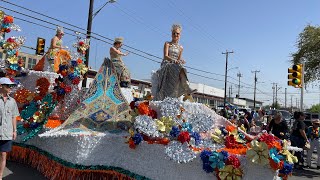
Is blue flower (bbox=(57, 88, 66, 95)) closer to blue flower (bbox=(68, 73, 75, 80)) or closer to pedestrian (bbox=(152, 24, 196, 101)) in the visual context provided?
blue flower (bbox=(68, 73, 75, 80))

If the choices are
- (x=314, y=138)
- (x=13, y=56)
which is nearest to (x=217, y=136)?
(x=13, y=56)

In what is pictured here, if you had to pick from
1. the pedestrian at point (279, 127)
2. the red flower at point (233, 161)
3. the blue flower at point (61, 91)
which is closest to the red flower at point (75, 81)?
the blue flower at point (61, 91)

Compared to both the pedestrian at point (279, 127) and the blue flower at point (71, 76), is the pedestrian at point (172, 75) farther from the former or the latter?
the pedestrian at point (279, 127)

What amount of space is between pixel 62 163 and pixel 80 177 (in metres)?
0.42

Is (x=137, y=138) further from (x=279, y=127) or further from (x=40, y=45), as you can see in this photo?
(x=40, y=45)

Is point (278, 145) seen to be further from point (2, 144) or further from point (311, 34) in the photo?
point (311, 34)

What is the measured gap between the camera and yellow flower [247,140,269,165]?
359 centimetres

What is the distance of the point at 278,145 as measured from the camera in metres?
3.76

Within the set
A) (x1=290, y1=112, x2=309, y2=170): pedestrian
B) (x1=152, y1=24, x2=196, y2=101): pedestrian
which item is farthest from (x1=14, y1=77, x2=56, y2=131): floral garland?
(x1=290, y1=112, x2=309, y2=170): pedestrian

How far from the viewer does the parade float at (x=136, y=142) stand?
12.3 feet

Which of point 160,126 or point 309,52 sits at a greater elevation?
point 309,52

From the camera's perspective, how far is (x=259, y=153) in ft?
11.9

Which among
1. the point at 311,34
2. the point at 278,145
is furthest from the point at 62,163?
the point at 311,34

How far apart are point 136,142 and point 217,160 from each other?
116cm
